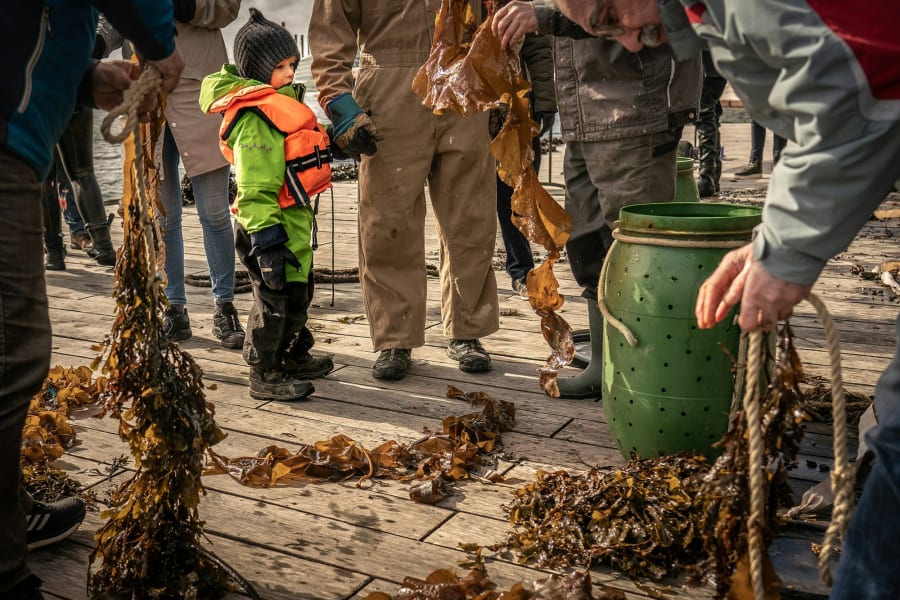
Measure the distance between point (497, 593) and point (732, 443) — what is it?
794 millimetres

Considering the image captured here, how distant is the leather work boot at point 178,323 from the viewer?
193 inches

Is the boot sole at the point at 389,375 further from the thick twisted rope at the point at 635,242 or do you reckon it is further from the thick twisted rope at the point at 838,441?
the thick twisted rope at the point at 838,441

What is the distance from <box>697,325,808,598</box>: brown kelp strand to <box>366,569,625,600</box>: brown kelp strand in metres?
0.46

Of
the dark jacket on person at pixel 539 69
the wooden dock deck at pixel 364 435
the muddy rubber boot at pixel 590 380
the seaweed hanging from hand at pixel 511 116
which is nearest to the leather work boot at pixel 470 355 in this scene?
the wooden dock deck at pixel 364 435

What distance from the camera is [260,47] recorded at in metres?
4.00

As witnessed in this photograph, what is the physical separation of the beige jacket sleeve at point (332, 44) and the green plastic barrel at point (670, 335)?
5.15 feet

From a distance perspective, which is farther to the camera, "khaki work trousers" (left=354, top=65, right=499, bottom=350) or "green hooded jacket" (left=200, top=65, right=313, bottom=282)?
"khaki work trousers" (left=354, top=65, right=499, bottom=350)

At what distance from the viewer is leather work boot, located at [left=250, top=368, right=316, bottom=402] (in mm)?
4023

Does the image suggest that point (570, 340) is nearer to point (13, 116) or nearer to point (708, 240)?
point (708, 240)

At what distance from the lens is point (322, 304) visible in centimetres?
577

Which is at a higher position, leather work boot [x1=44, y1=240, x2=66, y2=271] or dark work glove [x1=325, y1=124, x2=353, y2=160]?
dark work glove [x1=325, y1=124, x2=353, y2=160]

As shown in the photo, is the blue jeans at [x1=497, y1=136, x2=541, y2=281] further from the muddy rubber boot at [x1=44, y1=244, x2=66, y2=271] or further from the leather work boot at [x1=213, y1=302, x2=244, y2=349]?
the muddy rubber boot at [x1=44, y1=244, x2=66, y2=271]

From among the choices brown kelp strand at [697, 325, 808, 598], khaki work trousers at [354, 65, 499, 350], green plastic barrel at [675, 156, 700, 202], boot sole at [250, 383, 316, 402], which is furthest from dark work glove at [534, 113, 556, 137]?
brown kelp strand at [697, 325, 808, 598]

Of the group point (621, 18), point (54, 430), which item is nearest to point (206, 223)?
point (54, 430)
